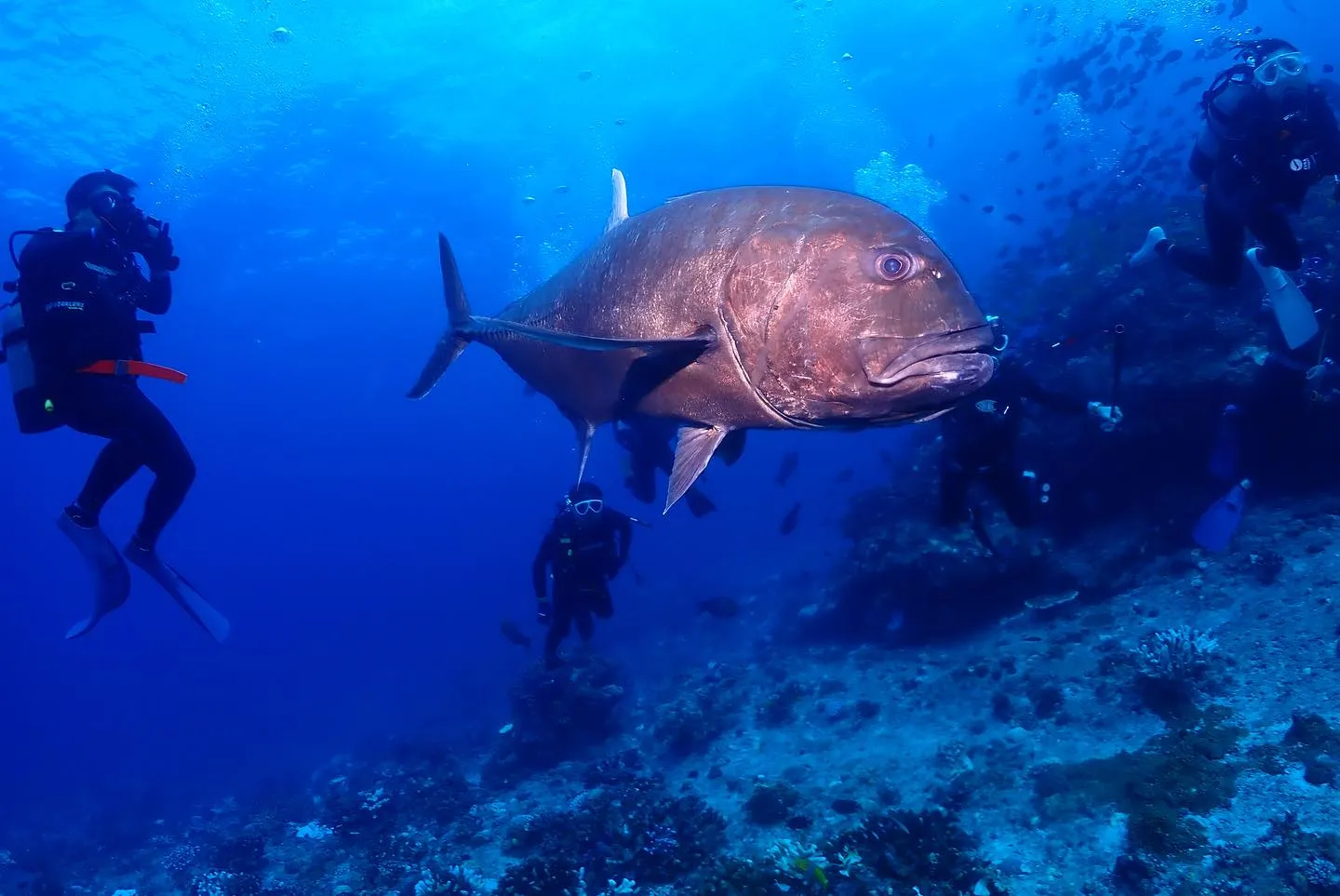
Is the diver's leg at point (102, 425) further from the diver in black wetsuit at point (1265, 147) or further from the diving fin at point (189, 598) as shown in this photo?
the diver in black wetsuit at point (1265, 147)

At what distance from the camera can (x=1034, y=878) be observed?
5582 mm

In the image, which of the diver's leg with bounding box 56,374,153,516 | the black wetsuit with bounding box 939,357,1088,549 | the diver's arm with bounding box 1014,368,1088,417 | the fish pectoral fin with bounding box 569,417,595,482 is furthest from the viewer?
the diver's arm with bounding box 1014,368,1088,417

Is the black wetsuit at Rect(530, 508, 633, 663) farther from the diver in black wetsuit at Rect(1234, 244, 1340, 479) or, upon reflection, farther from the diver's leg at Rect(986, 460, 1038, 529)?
the diver in black wetsuit at Rect(1234, 244, 1340, 479)

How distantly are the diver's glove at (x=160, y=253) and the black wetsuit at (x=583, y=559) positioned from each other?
5.27 m

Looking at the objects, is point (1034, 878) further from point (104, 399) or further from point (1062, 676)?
point (104, 399)

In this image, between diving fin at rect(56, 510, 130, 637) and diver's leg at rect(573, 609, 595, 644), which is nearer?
diving fin at rect(56, 510, 130, 637)

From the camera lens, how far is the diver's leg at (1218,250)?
6.45m

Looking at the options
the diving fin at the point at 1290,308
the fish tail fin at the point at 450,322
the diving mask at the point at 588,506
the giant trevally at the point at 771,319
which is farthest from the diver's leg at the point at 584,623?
the diving fin at the point at 1290,308

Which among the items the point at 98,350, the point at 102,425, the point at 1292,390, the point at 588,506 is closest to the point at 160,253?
the point at 98,350

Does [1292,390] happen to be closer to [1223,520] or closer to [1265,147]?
[1223,520]

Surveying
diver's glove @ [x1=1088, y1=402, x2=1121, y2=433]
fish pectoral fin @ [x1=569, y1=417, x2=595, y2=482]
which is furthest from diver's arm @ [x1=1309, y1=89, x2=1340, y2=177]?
fish pectoral fin @ [x1=569, y1=417, x2=595, y2=482]

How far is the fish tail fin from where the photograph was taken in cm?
384

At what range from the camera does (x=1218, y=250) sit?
6.80 metres

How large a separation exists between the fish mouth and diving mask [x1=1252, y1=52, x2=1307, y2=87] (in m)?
6.19
